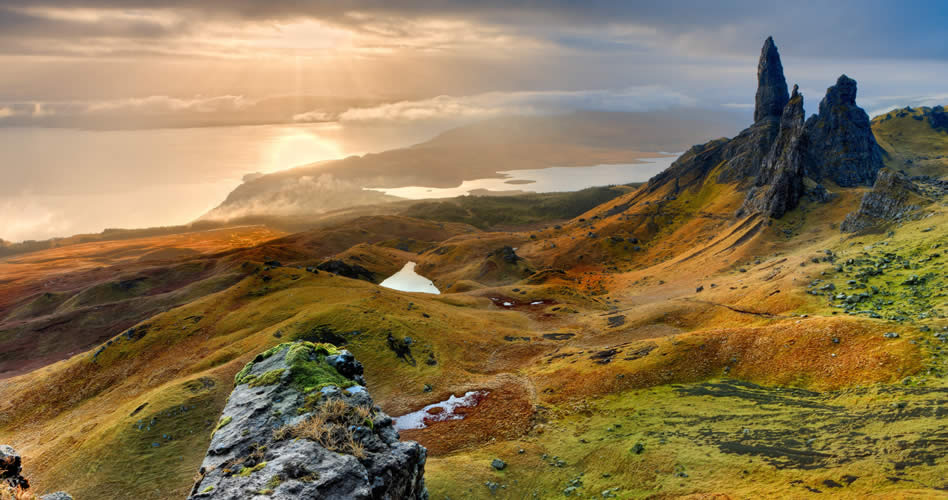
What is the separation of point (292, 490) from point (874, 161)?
230 meters

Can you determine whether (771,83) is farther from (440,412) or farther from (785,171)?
(440,412)

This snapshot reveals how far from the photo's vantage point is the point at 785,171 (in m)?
123

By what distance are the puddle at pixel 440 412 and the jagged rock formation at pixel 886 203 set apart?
81.8 m

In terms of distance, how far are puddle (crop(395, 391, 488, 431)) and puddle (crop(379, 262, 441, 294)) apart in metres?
85.9

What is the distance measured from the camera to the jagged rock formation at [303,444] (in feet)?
39.7

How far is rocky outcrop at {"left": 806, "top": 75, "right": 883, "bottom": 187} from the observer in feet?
510

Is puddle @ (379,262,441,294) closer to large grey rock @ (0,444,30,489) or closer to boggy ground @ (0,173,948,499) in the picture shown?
boggy ground @ (0,173,948,499)

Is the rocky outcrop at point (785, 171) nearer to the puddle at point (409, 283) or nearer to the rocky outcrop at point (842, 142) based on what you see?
the rocky outcrop at point (842, 142)

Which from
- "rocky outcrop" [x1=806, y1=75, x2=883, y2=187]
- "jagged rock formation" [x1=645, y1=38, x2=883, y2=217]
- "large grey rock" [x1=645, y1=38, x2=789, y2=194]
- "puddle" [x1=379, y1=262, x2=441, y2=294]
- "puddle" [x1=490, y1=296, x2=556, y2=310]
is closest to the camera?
"puddle" [x1=490, y1=296, x2=556, y2=310]

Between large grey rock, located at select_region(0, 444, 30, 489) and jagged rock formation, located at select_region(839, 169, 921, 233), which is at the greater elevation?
jagged rock formation, located at select_region(839, 169, 921, 233)

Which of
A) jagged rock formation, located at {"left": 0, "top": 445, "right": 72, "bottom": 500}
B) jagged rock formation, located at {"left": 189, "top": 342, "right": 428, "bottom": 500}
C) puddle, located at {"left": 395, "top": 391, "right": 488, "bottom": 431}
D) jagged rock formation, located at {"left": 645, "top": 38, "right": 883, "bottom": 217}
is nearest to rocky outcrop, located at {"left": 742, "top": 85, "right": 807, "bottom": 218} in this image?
jagged rock formation, located at {"left": 645, "top": 38, "right": 883, "bottom": 217}

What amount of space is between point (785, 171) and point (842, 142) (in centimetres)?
6558

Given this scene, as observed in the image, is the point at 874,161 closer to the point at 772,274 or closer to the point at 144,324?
the point at 772,274

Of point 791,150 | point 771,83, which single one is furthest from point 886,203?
point 771,83
